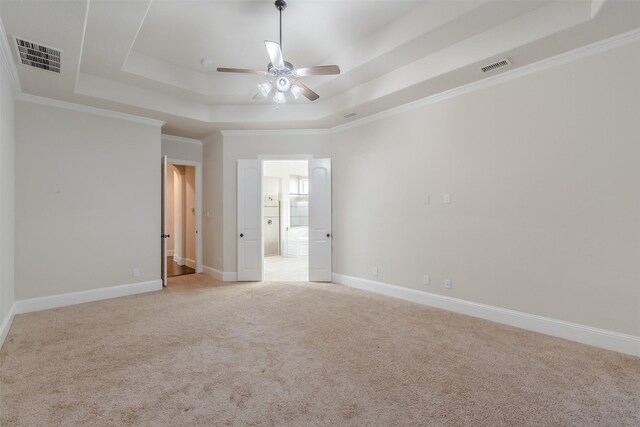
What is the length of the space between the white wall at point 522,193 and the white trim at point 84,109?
12.0 ft

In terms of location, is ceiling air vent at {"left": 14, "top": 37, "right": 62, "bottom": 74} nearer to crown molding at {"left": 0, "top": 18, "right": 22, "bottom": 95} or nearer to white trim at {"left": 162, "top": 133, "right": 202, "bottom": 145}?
crown molding at {"left": 0, "top": 18, "right": 22, "bottom": 95}

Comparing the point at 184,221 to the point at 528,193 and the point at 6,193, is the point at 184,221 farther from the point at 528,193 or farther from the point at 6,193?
the point at 528,193

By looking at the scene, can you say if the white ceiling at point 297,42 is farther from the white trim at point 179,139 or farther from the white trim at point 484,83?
the white trim at point 179,139

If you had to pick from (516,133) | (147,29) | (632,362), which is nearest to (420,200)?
(516,133)

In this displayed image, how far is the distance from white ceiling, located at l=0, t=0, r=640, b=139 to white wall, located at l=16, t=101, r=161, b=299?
43cm

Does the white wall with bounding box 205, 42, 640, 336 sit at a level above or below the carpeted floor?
above

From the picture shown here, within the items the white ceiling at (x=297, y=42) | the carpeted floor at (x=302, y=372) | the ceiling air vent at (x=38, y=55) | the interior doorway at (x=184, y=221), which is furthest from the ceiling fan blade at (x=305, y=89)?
the interior doorway at (x=184, y=221)

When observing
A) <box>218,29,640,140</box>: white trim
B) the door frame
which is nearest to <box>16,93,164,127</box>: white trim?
<box>218,29,640,140</box>: white trim

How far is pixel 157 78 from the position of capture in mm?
4320

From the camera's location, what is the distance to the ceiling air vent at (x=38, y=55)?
2.93 meters

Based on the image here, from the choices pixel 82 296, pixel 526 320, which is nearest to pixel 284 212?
pixel 82 296

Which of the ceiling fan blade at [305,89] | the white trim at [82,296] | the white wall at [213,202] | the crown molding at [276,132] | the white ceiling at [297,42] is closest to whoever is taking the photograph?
the white ceiling at [297,42]

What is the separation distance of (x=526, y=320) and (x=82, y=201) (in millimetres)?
6110

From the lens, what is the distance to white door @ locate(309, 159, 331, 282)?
18.8ft
